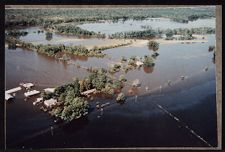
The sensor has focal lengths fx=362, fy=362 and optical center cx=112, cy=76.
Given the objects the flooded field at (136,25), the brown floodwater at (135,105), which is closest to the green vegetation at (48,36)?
the brown floodwater at (135,105)

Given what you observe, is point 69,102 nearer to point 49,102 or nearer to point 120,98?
point 49,102

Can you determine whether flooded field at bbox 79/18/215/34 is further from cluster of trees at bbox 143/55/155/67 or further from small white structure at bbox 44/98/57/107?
small white structure at bbox 44/98/57/107

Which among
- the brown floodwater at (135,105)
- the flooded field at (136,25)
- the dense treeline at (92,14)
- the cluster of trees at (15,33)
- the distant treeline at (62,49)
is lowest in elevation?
the brown floodwater at (135,105)

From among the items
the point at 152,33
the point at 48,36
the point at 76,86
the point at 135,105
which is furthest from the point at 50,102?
the point at 152,33

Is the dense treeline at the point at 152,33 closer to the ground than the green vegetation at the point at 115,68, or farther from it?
farther from it

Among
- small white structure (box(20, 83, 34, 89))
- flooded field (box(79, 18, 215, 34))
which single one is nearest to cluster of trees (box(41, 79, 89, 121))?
small white structure (box(20, 83, 34, 89))

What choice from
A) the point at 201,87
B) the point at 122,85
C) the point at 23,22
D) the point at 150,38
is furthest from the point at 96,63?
the point at 201,87

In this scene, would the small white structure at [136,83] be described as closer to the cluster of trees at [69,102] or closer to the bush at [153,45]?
the bush at [153,45]
